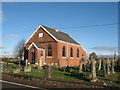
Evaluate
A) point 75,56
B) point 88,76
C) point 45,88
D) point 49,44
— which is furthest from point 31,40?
point 45,88

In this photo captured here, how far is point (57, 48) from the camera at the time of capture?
3058 cm

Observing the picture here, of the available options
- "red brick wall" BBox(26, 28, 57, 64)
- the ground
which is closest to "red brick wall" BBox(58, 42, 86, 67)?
"red brick wall" BBox(26, 28, 57, 64)

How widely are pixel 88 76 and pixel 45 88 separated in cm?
653

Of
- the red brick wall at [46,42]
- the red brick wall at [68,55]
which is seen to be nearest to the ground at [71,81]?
the red brick wall at [46,42]

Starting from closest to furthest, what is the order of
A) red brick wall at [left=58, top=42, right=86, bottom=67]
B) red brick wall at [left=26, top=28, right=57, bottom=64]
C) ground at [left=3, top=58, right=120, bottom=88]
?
ground at [left=3, top=58, right=120, bottom=88], red brick wall at [left=26, top=28, right=57, bottom=64], red brick wall at [left=58, top=42, right=86, bottom=67]

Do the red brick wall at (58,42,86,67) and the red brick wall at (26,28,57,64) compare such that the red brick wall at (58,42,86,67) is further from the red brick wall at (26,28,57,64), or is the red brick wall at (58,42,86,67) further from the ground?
the ground

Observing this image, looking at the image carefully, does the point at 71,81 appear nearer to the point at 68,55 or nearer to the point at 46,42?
the point at 46,42

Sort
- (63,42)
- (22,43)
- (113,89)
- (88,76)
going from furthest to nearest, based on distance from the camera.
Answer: (22,43) → (63,42) → (88,76) → (113,89)

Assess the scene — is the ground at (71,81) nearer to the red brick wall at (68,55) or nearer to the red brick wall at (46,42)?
the red brick wall at (46,42)

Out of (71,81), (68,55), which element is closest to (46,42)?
(68,55)

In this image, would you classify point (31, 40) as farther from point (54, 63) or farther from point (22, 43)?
point (22, 43)

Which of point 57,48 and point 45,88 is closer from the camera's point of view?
point 45,88

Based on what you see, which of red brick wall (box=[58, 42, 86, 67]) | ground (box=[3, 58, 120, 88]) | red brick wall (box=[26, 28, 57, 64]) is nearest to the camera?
ground (box=[3, 58, 120, 88])

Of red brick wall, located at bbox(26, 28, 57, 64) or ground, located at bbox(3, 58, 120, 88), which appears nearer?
ground, located at bbox(3, 58, 120, 88)
